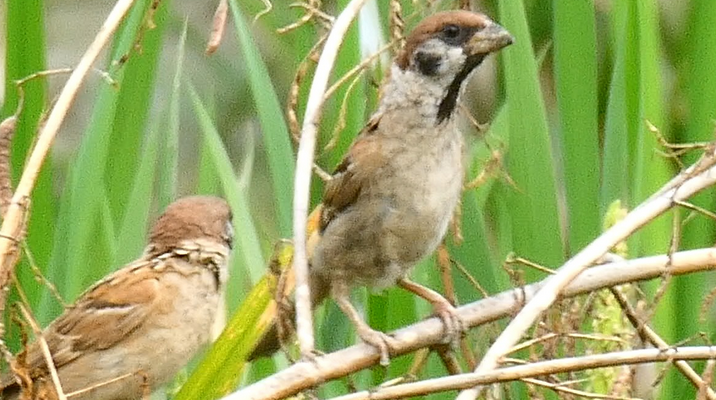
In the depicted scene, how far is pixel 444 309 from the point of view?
1691 mm

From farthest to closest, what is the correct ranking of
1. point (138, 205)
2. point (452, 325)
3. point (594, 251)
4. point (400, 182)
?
point (138, 205), point (400, 182), point (452, 325), point (594, 251)

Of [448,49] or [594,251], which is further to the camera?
[448,49]

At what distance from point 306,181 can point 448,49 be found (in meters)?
0.50

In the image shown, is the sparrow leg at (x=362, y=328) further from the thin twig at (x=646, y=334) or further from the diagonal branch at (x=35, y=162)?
the diagonal branch at (x=35, y=162)

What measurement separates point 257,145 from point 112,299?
1.27 metres

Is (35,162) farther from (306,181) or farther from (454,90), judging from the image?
(454,90)

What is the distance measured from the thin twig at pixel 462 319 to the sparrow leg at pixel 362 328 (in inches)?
0.4

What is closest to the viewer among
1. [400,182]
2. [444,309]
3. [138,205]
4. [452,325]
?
[452,325]

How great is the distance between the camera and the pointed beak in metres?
1.73

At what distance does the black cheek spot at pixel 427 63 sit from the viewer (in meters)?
1.84

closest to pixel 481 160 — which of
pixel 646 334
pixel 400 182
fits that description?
pixel 400 182

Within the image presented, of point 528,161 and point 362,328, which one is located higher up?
point 528,161

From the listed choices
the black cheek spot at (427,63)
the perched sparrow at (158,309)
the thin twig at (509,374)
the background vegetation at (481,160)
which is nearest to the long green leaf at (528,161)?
the background vegetation at (481,160)

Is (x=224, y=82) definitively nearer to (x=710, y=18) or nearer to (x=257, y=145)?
(x=257, y=145)
